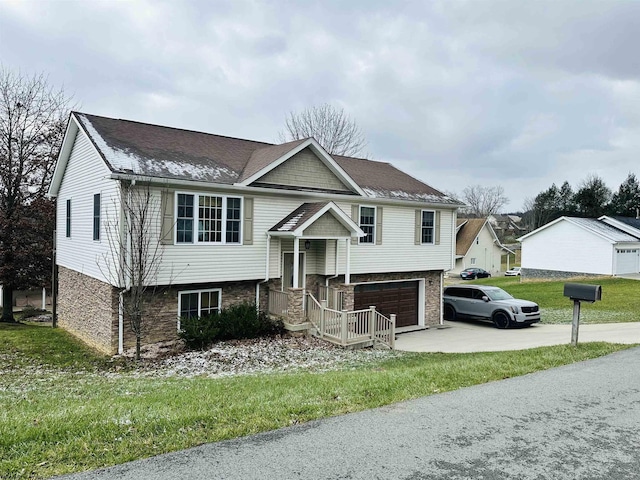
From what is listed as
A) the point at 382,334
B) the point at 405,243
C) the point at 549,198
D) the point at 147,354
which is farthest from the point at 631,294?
the point at 549,198

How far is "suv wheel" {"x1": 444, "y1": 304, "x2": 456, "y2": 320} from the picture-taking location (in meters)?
21.1

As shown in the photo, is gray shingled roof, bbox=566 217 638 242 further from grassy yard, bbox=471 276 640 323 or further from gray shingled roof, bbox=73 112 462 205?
gray shingled roof, bbox=73 112 462 205

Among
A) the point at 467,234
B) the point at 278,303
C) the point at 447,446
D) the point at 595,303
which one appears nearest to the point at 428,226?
the point at 278,303

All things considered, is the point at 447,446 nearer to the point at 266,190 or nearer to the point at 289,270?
the point at 266,190

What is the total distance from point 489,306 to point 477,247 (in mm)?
34107

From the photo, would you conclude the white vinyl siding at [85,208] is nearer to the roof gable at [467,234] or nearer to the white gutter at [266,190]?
the white gutter at [266,190]

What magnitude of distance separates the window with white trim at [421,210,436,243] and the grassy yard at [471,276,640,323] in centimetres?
621

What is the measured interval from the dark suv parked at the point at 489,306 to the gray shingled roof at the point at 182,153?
5110 millimetres

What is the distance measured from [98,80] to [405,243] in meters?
15.5

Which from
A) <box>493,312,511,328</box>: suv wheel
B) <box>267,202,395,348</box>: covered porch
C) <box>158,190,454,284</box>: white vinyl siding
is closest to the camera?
<box>158,190,454,284</box>: white vinyl siding

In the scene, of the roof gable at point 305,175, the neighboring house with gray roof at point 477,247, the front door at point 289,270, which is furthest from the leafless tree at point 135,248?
the neighboring house with gray roof at point 477,247

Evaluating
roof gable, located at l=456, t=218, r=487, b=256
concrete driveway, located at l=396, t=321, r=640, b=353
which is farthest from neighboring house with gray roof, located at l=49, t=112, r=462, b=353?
roof gable, located at l=456, t=218, r=487, b=256

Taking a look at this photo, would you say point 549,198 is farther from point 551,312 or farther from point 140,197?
point 140,197

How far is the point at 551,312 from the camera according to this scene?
22.5 metres
